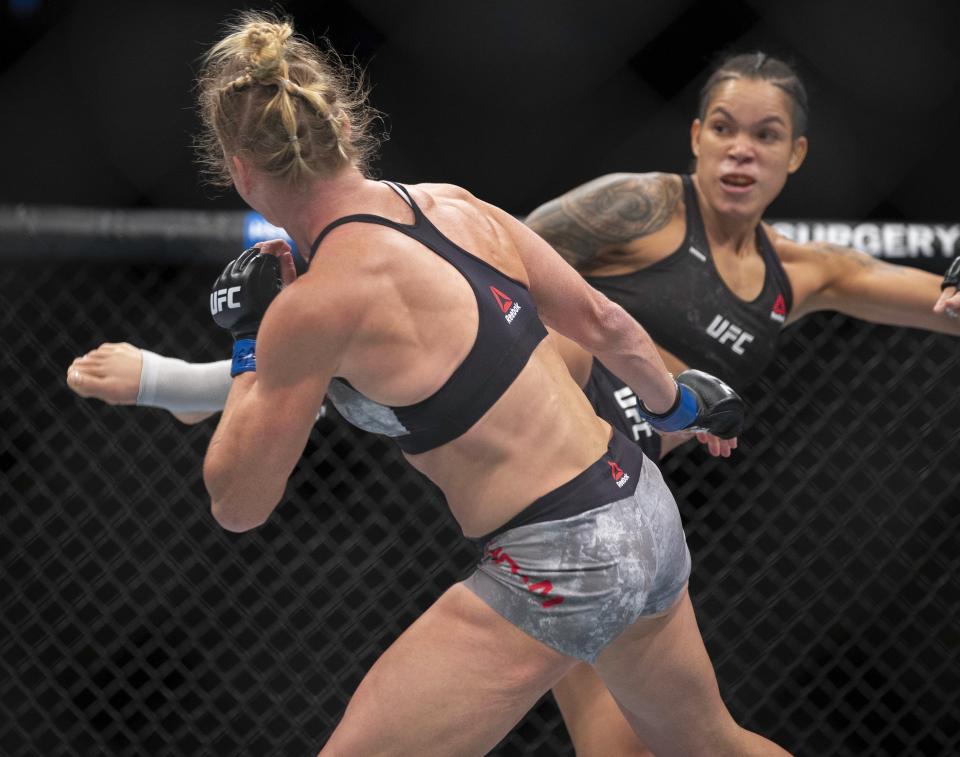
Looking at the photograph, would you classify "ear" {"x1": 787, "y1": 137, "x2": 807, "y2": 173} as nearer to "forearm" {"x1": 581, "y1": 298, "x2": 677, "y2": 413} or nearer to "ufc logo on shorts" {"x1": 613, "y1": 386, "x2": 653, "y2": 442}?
"ufc logo on shorts" {"x1": 613, "y1": 386, "x2": 653, "y2": 442}

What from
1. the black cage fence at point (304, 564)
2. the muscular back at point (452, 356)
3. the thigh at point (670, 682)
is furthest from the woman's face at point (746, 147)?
the thigh at point (670, 682)

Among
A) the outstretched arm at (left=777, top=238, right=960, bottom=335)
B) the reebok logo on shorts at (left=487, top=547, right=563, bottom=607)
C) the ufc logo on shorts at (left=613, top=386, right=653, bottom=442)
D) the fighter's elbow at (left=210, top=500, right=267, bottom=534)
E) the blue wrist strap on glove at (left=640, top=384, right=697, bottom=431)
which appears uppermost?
the outstretched arm at (left=777, top=238, right=960, bottom=335)

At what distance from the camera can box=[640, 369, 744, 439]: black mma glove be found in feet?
5.24

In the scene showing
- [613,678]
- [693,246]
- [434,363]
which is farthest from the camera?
[693,246]

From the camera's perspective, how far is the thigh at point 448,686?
1338 mm

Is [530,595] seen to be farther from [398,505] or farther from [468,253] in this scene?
[398,505]

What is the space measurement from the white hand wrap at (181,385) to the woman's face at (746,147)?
0.94 metres

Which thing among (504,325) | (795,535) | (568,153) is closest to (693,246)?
(568,153)

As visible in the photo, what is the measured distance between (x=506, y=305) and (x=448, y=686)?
1.45ft

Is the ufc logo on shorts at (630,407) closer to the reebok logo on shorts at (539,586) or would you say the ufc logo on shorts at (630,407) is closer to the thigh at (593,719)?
the thigh at (593,719)

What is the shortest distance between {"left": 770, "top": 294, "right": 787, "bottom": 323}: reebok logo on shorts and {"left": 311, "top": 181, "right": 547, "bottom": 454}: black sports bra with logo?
856mm

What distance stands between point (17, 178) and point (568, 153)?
3.80 ft

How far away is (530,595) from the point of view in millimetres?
1377

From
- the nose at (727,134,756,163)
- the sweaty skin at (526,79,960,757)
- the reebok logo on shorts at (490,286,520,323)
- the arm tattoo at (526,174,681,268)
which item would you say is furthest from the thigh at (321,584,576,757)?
the nose at (727,134,756,163)
